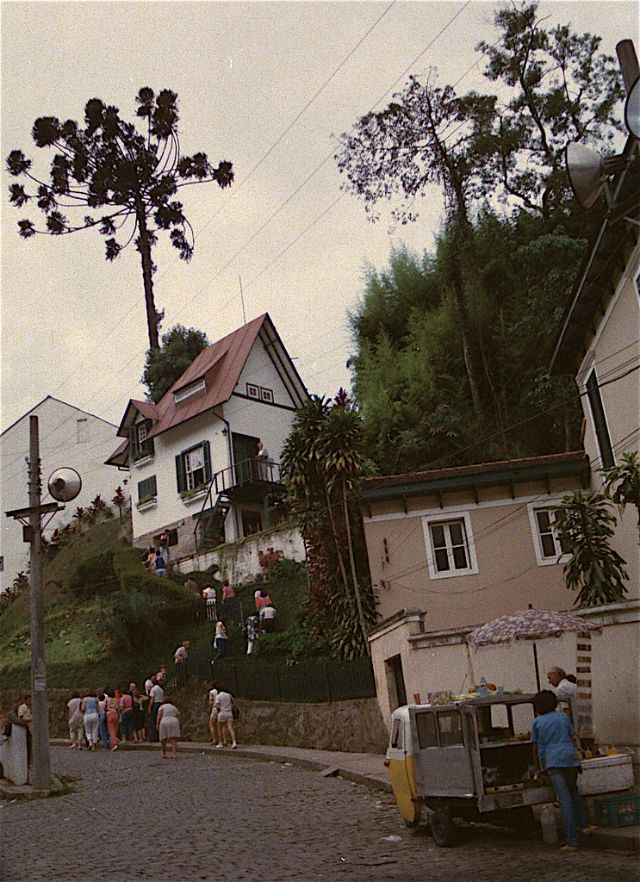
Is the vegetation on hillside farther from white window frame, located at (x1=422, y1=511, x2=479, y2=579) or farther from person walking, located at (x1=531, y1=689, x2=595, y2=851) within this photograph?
person walking, located at (x1=531, y1=689, x2=595, y2=851)

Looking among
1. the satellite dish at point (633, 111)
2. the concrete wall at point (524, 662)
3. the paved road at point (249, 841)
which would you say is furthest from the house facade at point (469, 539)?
the satellite dish at point (633, 111)

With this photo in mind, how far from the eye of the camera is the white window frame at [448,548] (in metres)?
23.7

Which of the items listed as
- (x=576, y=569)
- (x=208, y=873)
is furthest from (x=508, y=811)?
(x=576, y=569)

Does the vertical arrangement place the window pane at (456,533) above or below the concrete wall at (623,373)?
below

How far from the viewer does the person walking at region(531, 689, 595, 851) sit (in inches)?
380

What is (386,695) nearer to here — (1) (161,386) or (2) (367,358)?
(2) (367,358)

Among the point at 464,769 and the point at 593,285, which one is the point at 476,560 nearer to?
the point at 593,285

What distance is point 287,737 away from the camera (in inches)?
898

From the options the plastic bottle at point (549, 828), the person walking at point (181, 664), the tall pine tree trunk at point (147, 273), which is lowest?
the plastic bottle at point (549, 828)

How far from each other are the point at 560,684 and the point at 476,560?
1061 centimetres

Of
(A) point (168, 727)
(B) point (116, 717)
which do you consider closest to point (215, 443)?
(B) point (116, 717)

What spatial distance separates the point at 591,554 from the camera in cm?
1808

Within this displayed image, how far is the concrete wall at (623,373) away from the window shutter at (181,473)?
23.4 m

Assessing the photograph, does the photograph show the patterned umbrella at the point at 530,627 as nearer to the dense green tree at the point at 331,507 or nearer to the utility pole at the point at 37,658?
the utility pole at the point at 37,658
